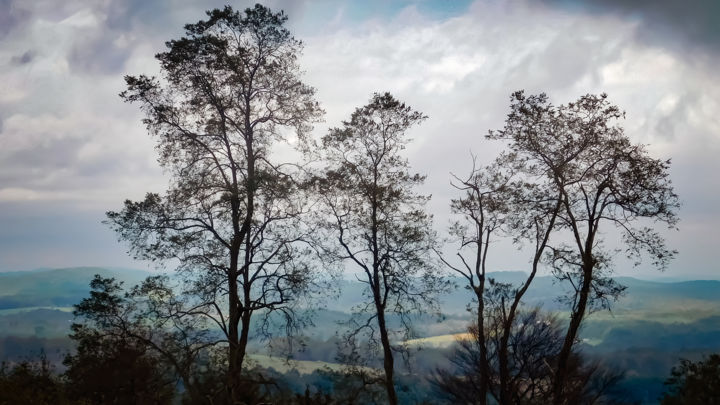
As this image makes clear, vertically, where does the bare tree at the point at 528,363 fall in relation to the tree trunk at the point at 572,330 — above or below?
below

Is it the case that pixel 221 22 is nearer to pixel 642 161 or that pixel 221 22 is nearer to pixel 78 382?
pixel 642 161

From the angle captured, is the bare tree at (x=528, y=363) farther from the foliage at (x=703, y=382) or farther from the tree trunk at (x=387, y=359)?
the foliage at (x=703, y=382)

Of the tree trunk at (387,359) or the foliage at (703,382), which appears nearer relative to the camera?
the tree trunk at (387,359)

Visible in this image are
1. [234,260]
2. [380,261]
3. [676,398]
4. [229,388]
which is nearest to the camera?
[229,388]

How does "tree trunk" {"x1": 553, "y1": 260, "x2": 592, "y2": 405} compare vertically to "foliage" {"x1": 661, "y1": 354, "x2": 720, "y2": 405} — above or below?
above

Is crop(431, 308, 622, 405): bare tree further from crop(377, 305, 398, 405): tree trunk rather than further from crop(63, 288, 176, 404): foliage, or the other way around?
crop(63, 288, 176, 404): foliage

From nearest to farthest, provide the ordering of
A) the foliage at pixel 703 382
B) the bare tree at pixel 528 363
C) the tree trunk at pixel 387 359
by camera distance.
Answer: the tree trunk at pixel 387 359 → the bare tree at pixel 528 363 → the foliage at pixel 703 382

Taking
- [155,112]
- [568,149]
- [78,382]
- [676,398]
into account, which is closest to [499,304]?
[568,149]

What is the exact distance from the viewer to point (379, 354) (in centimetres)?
2256

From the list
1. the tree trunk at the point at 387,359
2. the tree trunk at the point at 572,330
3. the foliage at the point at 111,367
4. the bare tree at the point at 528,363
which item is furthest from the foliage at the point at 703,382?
the foliage at the point at 111,367

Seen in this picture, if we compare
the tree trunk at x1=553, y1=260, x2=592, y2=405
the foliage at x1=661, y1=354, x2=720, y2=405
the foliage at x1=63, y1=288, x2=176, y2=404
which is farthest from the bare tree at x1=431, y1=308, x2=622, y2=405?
the foliage at x1=63, y1=288, x2=176, y2=404

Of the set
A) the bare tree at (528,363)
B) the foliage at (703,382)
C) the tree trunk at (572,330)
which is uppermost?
the tree trunk at (572,330)

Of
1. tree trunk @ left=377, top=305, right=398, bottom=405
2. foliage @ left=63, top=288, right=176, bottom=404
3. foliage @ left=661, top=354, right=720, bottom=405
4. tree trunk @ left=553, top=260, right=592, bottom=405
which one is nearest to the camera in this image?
tree trunk @ left=553, top=260, right=592, bottom=405

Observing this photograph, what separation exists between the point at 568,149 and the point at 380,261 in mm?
8789
